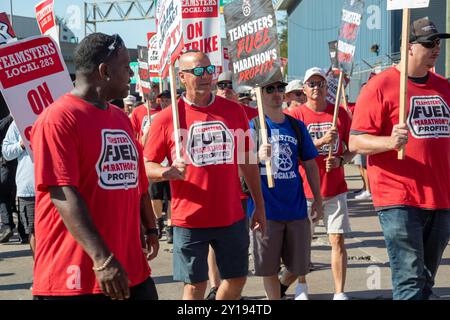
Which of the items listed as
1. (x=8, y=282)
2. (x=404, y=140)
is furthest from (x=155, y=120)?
(x=8, y=282)

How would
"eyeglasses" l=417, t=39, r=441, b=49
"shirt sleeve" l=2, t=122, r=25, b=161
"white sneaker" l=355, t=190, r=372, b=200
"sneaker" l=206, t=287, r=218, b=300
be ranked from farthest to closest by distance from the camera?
"white sneaker" l=355, t=190, r=372, b=200
"shirt sleeve" l=2, t=122, r=25, b=161
"sneaker" l=206, t=287, r=218, b=300
"eyeglasses" l=417, t=39, r=441, b=49

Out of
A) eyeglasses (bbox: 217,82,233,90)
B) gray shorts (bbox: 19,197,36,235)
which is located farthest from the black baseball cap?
gray shorts (bbox: 19,197,36,235)

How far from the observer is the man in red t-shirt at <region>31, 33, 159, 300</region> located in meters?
3.28

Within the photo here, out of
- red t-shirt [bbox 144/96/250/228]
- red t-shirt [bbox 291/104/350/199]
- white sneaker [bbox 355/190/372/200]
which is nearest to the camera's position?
red t-shirt [bbox 144/96/250/228]

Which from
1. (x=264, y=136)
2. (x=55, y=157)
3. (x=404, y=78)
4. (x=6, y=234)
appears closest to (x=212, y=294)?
(x=264, y=136)

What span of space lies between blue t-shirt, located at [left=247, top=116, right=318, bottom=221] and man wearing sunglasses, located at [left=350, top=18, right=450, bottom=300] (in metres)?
1.09

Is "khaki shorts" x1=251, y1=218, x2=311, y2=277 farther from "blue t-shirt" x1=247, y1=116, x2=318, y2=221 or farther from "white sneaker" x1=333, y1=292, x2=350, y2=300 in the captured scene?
"white sneaker" x1=333, y1=292, x2=350, y2=300

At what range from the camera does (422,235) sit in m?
4.81

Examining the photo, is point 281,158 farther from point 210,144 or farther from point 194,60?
point 194,60

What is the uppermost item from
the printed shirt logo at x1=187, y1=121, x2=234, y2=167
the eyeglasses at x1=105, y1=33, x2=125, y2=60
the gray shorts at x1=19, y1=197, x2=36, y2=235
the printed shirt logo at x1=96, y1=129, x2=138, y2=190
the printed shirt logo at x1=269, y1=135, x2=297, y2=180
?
the eyeglasses at x1=105, y1=33, x2=125, y2=60

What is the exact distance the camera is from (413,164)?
188 inches

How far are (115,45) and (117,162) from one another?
0.57 m

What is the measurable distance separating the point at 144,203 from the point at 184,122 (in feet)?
3.89

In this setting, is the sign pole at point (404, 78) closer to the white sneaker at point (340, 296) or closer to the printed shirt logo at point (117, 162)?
the printed shirt logo at point (117, 162)
